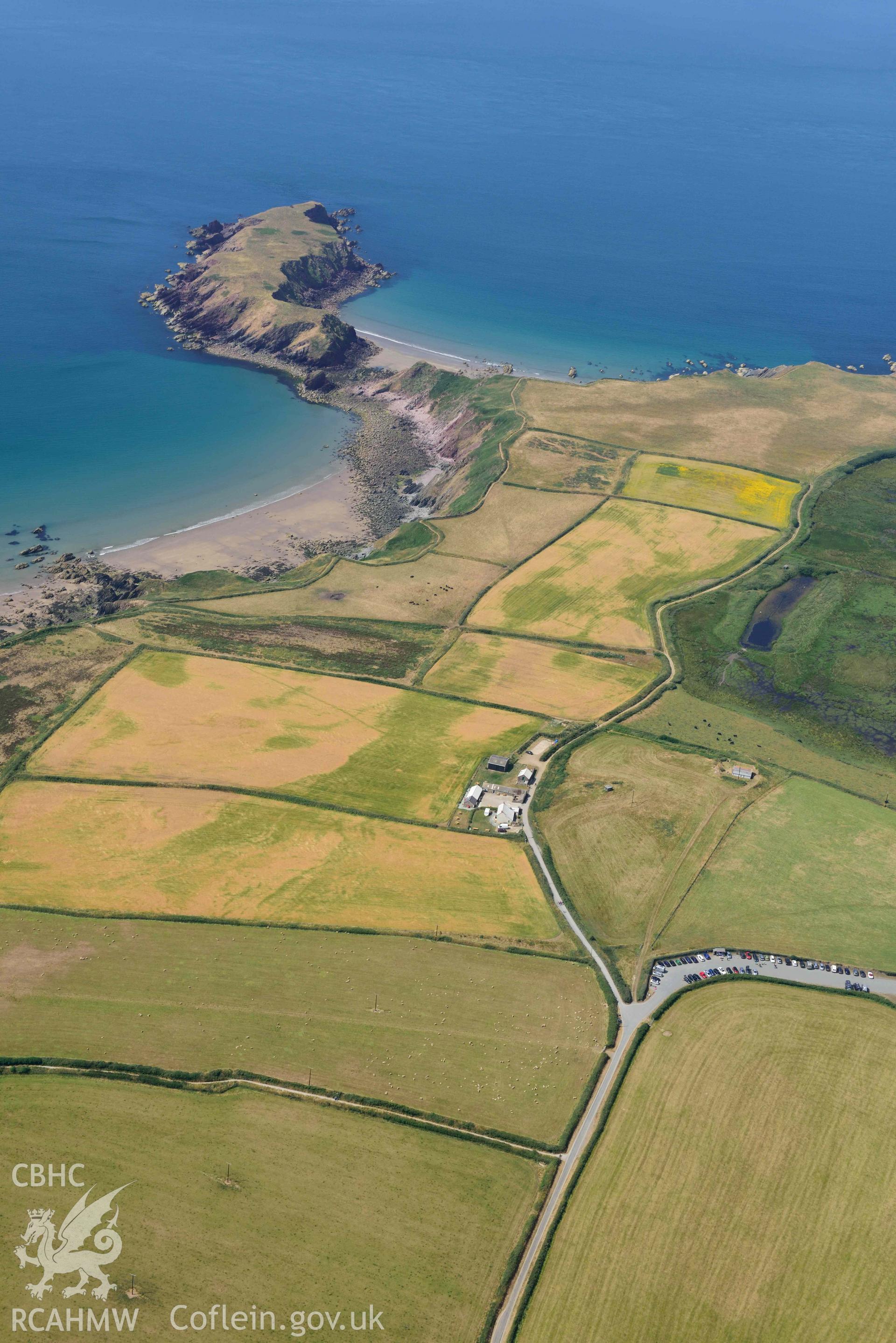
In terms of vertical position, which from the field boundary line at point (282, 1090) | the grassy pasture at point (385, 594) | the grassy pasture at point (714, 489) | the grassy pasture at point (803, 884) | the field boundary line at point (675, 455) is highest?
the field boundary line at point (675, 455)

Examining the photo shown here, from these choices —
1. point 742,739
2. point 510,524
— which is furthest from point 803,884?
point 510,524

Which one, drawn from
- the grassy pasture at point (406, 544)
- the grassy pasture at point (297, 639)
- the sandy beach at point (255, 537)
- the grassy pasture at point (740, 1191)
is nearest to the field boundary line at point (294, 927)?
the grassy pasture at point (740, 1191)

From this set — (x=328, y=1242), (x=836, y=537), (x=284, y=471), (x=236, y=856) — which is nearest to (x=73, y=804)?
(x=236, y=856)

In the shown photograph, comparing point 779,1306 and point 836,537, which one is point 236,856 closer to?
point 779,1306

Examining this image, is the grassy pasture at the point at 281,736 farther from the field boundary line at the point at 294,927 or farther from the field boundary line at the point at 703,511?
the field boundary line at the point at 703,511

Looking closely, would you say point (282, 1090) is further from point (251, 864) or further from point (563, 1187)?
point (251, 864)
